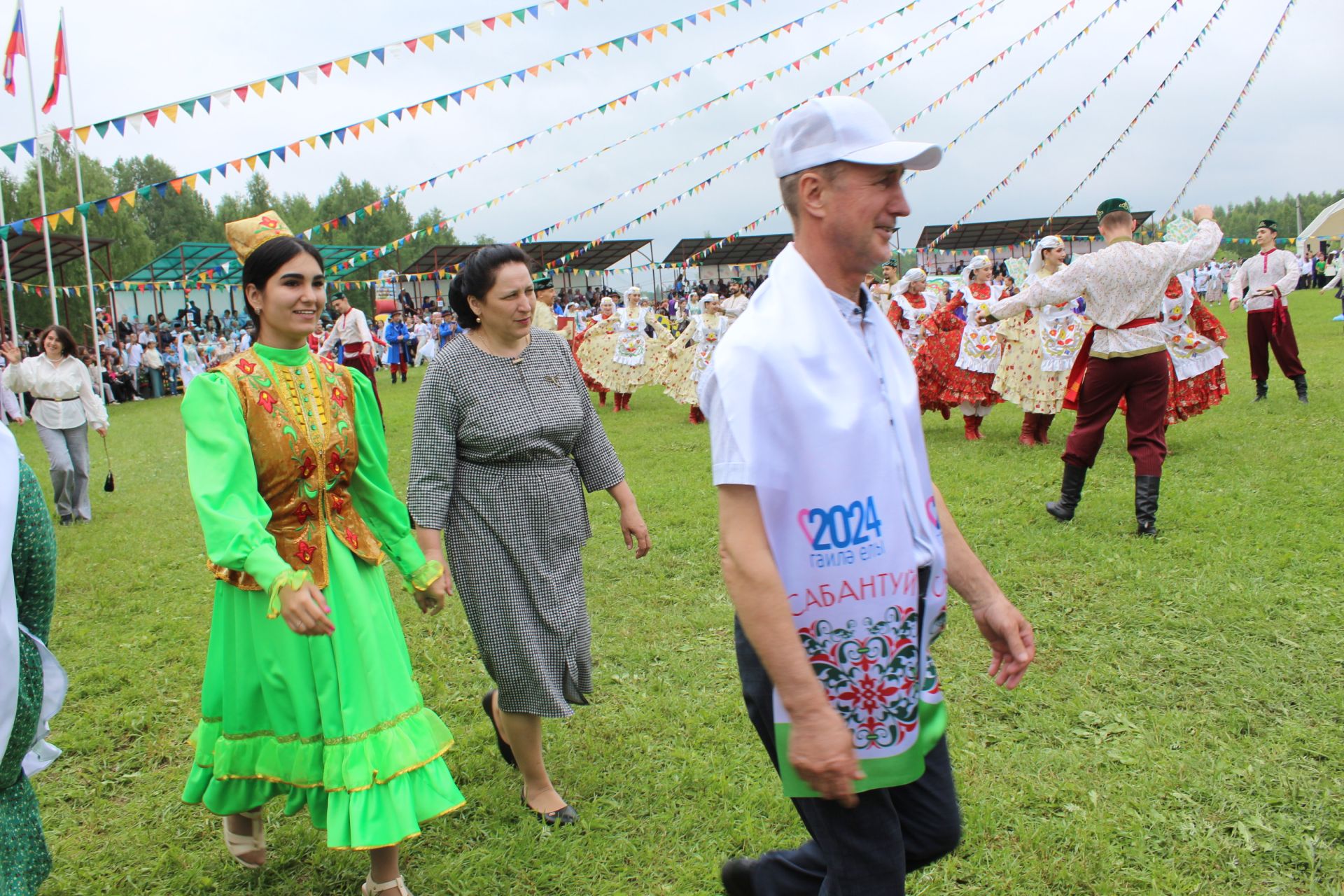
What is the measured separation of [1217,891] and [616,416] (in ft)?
37.7

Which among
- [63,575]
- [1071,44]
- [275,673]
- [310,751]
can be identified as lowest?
[63,575]

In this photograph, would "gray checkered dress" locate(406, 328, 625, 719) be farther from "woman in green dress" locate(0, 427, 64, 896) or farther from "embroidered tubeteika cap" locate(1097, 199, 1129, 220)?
"embroidered tubeteika cap" locate(1097, 199, 1129, 220)

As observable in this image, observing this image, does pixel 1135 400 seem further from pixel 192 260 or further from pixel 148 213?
pixel 148 213

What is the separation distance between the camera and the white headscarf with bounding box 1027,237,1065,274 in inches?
260

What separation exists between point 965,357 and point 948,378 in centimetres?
33

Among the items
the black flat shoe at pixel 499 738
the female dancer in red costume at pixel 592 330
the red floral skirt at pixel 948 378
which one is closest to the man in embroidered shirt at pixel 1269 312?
the red floral skirt at pixel 948 378

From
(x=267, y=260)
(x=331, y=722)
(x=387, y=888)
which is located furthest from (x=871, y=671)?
(x=267, y=260)

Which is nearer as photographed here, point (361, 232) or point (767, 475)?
point (767, 475)

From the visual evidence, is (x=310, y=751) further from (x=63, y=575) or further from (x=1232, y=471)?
(x=1232, y=471)

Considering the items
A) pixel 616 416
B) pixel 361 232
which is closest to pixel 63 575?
pixel 616 416

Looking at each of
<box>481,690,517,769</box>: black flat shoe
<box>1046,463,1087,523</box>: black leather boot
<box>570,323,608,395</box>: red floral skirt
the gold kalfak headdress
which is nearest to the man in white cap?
the gold kalfak headdress

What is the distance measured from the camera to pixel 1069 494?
6223 millimetres

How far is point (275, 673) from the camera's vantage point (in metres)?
2.66

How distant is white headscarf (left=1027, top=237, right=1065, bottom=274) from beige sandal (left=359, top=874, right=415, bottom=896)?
540cm
